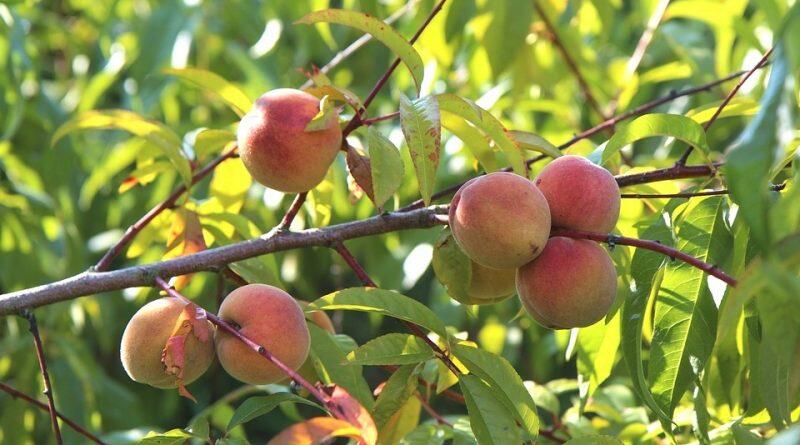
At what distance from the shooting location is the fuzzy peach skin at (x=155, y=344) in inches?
51.1

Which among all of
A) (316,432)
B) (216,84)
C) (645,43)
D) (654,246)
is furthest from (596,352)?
(645,43)

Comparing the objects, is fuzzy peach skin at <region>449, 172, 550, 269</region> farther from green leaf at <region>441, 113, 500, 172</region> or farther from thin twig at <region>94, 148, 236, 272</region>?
thin twig at <region>94, 148, 236, 272</region>

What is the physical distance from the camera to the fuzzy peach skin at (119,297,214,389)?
1.30 m

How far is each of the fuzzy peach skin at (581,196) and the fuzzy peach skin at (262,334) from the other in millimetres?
396

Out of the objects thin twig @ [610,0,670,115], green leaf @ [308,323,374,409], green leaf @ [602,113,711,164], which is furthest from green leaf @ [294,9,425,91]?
thin twig @ [610,0,670,115]

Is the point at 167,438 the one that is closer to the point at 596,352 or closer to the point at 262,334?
the point at 262,334

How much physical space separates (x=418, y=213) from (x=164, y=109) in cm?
207

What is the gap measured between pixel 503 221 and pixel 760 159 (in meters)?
0.40

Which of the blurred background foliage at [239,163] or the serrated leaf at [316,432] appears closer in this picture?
the serrated leaf at [316,432]

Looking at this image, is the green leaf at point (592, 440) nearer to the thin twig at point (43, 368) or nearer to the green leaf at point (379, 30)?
the green leaf at point (379, 30)

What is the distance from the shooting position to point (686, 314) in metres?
1.31

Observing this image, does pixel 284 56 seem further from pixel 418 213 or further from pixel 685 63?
pixel 418 213

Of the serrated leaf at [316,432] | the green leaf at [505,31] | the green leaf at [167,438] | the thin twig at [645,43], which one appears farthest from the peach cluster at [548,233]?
the thin twig at [645,43]

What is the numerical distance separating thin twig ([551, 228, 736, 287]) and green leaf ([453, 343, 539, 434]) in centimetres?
20
